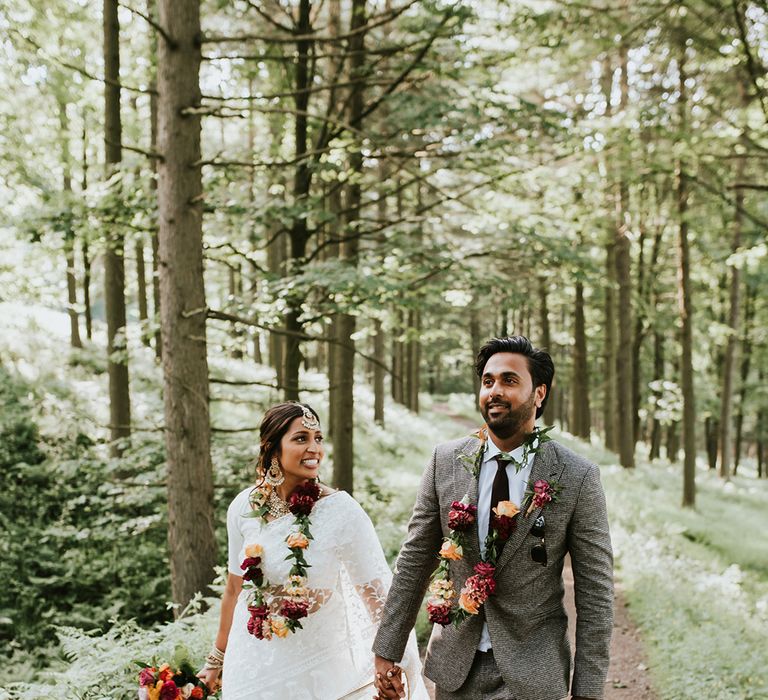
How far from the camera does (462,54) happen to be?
360 inches

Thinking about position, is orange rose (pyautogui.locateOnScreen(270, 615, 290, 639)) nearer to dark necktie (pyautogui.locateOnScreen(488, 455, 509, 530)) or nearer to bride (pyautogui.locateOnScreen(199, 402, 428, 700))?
bride (pyautogui.locateOnScreen(199, 402, 428, 700))

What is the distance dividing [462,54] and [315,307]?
4.09 m

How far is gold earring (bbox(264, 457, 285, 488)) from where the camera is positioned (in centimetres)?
392

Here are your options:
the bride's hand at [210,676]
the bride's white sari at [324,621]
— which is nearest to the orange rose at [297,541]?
the bride's white sari at [324,621]

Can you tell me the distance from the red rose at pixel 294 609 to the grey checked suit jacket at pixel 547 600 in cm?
84

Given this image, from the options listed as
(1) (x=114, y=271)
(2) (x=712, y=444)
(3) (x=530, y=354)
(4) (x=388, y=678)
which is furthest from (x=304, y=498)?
(2) (x=712, y=444)

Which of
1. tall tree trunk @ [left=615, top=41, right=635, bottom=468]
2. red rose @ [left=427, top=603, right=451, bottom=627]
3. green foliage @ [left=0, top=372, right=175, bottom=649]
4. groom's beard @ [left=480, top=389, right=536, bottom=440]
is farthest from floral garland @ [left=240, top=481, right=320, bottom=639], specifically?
tall tree trunk @ [left=615, top=41, right=635, bottom=468]

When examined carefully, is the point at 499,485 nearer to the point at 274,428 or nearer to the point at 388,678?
the point at 388,678

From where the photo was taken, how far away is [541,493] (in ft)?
8.90

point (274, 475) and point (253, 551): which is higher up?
point (274, 475)

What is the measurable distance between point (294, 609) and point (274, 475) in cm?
77

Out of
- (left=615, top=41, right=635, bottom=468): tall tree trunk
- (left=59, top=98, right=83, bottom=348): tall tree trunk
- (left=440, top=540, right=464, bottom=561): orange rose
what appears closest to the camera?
(left=440, top=540, right=464, bottom=561): orange rose

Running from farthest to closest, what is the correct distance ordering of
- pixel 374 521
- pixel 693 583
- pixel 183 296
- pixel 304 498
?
pixel 374 521 → pixel 693 583 → pixel 183 296 → pixel 304 498

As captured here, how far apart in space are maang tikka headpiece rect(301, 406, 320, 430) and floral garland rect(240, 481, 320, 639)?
0.39 meters
